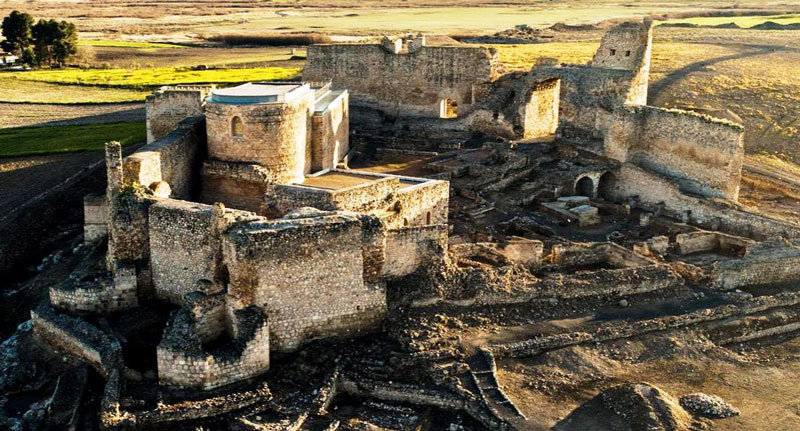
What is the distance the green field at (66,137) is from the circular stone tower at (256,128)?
15488mm

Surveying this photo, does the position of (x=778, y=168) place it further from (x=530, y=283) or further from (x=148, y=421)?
(x=148, y=421)

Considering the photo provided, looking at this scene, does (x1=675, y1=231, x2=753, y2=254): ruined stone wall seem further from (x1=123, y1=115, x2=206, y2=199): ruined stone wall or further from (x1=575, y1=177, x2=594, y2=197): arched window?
(x1=123, y1=115, x2=206, y2=199): ruined stone wall

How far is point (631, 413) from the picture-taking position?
55.9 ft

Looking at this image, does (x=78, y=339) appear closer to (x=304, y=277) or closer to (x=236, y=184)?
(x=304, y=277)

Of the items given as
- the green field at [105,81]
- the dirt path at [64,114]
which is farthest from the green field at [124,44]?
the dirt path at [64,114]

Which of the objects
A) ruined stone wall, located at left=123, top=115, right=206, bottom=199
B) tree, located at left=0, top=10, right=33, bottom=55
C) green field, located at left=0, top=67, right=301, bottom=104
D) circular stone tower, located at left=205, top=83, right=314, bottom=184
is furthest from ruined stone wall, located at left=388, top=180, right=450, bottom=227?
tree, located at left=0, top=10, right=33, bottom=55

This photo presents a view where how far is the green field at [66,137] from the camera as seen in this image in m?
38.2

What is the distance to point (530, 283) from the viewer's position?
22062mm

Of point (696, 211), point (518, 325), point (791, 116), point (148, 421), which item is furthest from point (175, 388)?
point (791, 116)

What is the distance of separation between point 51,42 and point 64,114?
24923 millimetres

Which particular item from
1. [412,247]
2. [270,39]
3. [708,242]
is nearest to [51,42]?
[270,39]

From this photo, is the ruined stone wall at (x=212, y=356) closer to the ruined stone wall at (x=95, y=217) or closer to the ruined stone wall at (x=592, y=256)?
the ruined stone wall at (x=95, y=217)

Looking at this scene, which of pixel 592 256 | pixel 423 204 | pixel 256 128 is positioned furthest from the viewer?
pixel 423 204

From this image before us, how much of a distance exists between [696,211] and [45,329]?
2160 centimetres
